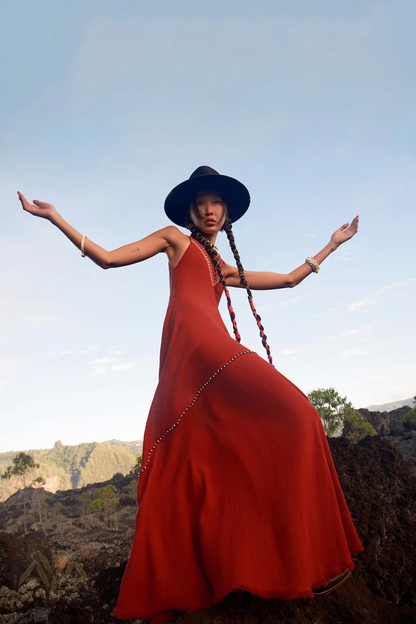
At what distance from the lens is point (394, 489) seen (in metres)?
5.10

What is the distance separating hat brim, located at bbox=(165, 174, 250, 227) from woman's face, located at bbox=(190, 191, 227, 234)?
0.07 metres

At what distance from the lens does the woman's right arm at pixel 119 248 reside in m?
2.76

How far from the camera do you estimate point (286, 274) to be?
411 centimetres

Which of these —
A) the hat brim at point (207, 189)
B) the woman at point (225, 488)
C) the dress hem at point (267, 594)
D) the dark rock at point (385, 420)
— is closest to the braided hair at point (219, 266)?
the hat brim at point (207, 189)

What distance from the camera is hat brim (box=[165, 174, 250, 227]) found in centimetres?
344

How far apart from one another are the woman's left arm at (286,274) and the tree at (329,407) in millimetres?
14443

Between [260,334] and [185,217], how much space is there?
133cm

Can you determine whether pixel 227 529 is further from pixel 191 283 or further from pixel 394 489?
pixel 394 489

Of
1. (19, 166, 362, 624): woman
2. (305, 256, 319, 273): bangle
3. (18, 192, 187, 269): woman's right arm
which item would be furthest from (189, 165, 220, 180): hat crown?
(305, 256, 319, 273): bangle

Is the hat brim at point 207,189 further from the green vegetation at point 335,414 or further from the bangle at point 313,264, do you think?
the green vegetation at point 335,414

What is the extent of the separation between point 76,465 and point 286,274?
178m

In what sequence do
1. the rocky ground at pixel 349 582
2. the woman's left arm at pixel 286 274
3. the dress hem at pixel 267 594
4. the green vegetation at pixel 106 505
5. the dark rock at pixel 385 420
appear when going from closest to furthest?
1. the dress hem at pixel 267 594
2. the rocky ground at pixel 349 582
3. the woman's left arm at pixel 286 274
4. the dark rock at pixel 385 420
5. the green vegetation at pixel 106 505

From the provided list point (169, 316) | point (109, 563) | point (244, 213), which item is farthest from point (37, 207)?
point (109, 563)

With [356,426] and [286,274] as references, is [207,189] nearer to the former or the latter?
[286,274]
